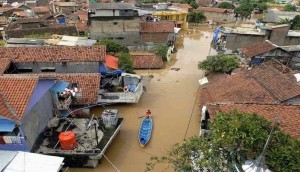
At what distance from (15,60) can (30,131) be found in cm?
872

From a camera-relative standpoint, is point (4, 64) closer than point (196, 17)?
Yes

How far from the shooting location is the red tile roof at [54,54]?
758 inches

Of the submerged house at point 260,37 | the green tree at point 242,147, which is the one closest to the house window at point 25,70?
the green tree at point 242,147

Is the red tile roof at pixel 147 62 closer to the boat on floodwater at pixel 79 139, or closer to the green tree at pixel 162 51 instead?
the green tree at pixel 162 51

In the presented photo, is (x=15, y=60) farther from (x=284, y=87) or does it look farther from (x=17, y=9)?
(x=17, y=9)

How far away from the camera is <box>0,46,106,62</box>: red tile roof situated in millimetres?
19250

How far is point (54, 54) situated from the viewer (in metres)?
19.5

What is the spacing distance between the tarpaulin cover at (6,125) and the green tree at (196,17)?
131 feet

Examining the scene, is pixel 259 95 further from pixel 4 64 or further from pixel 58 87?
pixel 4 64

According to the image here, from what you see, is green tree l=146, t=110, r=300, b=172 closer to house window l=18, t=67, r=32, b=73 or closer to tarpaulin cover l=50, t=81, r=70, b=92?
tarpaulin cover l=50, t=81, r=70, b=92

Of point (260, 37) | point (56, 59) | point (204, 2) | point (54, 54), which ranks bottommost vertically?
point (56, 59)

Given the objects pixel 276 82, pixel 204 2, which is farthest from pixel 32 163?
pixel 204 2

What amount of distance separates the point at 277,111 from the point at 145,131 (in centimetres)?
780

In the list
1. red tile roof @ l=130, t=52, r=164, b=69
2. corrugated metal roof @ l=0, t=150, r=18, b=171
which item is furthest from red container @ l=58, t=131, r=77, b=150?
red tile roof @ l=130, t=52, r=164, b=69
